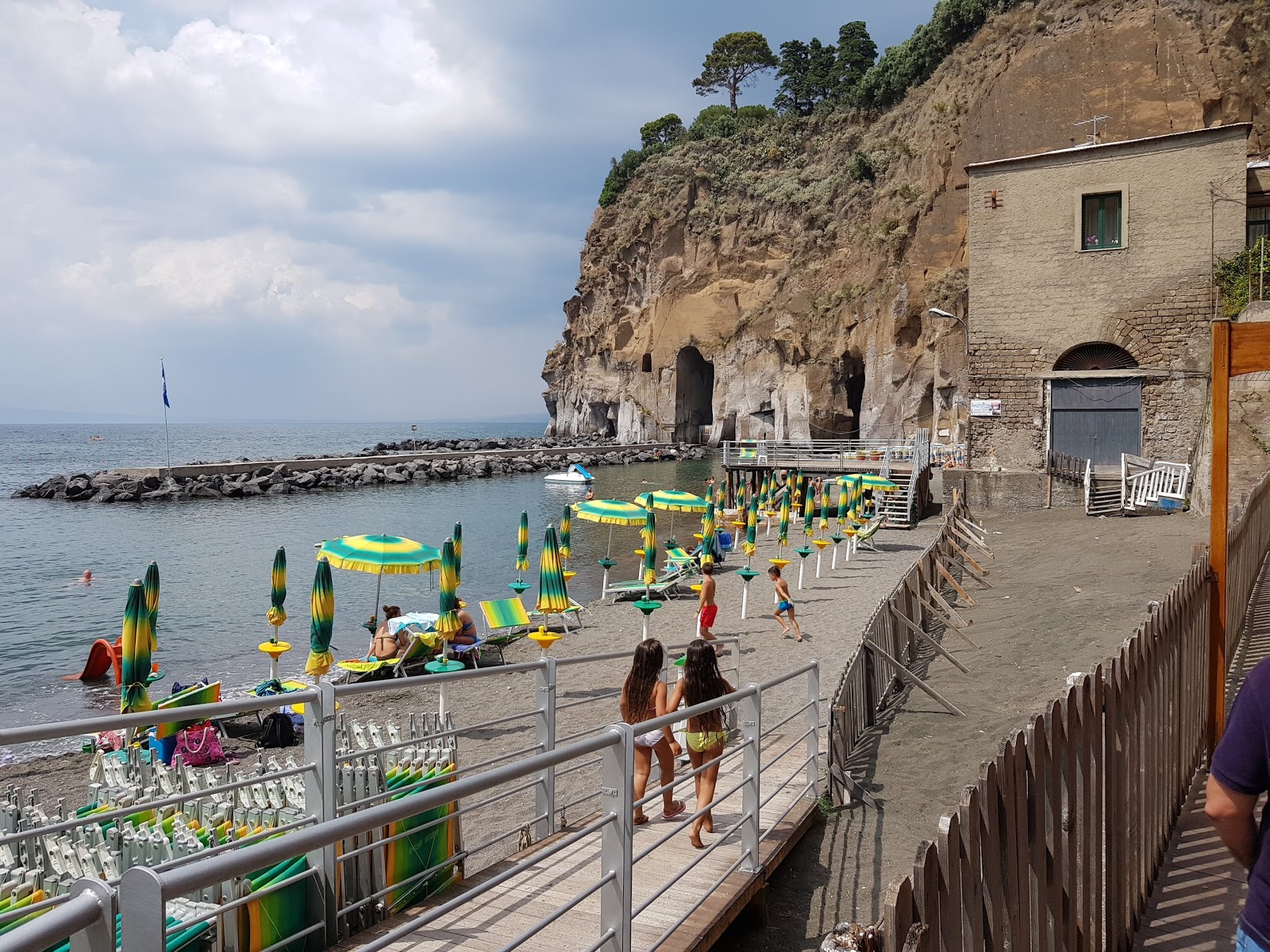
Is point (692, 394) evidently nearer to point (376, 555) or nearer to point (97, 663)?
point (97, 663)

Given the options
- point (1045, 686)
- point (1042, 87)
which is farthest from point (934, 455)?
point (1045, 686)

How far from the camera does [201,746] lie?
9711 mm

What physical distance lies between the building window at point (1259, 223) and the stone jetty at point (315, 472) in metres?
44.4

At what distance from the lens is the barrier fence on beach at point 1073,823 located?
2.30m

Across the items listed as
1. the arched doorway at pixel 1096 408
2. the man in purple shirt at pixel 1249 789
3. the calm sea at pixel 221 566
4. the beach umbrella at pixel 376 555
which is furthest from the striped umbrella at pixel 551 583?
the arched doorway at pixel 1096 408

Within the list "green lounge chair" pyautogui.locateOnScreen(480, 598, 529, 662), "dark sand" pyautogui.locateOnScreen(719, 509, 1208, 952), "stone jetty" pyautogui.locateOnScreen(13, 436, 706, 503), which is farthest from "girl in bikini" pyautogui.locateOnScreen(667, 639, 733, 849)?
"stone jetty" pyautogui.locateOnScreen(13, 436, 706, 503)

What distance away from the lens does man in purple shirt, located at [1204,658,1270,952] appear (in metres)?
2.21

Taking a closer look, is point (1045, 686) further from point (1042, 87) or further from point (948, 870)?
point (1042, 87)

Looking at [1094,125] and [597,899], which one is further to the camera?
[1094,125]

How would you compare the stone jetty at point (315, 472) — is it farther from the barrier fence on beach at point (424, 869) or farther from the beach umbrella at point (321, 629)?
the barrier fence on beach at point (424, 869)

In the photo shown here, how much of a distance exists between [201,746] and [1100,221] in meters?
23.2

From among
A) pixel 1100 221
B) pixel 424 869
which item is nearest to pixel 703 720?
pixel 424 869

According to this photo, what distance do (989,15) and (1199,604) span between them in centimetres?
6226

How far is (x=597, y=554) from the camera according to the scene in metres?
28.0
